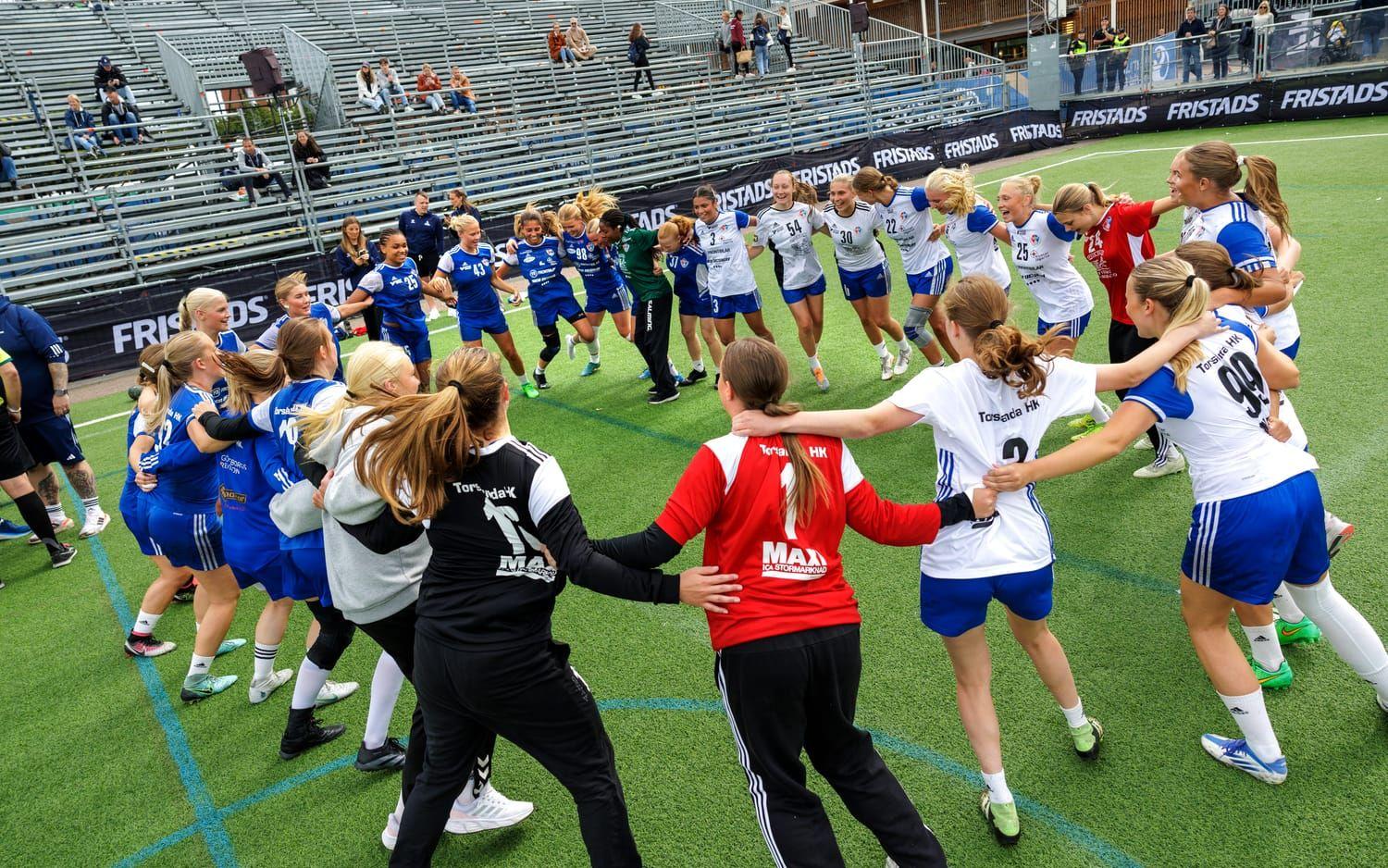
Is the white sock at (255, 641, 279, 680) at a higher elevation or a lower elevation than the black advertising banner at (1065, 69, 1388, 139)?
lower

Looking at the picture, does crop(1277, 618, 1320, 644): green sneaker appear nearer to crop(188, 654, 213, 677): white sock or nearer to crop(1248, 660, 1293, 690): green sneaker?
crop(1248, 660, 1293, 690): green sneaker

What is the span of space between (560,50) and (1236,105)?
17161 millimetres

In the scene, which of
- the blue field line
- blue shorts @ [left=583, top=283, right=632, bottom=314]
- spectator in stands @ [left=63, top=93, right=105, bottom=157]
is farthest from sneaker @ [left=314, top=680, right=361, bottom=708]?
spectator in stands @ [left=63, top=93, right=105, bottom=157]

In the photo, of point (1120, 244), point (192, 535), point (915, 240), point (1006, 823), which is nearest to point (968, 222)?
point (915, 240)

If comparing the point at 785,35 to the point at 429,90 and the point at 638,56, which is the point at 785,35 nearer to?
the point at 638,56

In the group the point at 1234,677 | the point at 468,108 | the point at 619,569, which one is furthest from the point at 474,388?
the point at 468,108

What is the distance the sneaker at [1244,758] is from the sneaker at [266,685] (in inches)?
178

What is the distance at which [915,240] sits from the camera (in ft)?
25.9

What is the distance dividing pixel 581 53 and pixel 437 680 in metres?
24.9

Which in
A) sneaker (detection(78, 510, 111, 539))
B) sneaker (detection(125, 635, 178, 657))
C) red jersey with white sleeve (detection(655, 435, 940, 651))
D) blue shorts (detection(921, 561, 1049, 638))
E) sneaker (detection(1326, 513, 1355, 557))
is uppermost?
red jersey with white sleeve (detection(655, 435, 940, 651))

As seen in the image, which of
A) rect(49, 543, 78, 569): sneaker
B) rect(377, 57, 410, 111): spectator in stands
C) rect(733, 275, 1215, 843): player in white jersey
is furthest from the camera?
rect(377, 57, 410, 111): spectator in stands

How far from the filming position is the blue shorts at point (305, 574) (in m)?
3.80

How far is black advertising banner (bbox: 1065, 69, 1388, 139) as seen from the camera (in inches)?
766

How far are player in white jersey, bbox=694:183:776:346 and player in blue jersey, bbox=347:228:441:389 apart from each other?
285 centimetres
